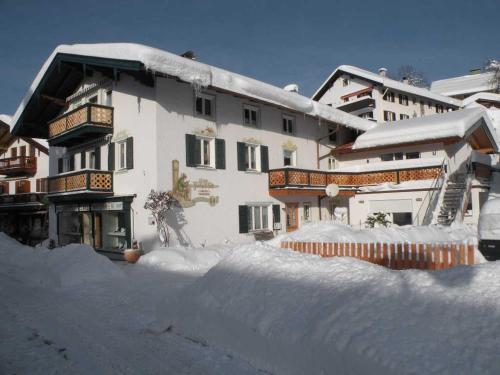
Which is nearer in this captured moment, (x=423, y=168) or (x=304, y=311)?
(x=304, y=311)

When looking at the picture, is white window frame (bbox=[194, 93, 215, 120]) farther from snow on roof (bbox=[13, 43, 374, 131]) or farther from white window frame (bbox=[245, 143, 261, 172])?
white window frame (bbox=[245, 143, 261, 172])

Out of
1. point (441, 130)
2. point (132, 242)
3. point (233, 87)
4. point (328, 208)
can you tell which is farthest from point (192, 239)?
point (441, 130)

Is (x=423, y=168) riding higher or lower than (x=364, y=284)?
higher

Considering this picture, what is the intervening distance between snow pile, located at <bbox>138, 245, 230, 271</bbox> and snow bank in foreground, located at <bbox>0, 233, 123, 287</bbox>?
1.22m

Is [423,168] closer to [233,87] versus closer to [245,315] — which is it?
[233,87]

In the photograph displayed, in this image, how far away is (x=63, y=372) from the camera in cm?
496

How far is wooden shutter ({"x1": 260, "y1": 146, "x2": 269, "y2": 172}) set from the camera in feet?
65.0

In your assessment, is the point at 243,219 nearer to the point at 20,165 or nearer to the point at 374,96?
the point at 20,165

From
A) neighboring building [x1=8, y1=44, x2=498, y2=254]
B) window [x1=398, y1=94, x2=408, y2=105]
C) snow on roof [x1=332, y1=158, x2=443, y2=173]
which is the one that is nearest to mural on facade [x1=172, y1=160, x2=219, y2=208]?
neighboring building [x1=8, y1=44, x2=498, y2=254]

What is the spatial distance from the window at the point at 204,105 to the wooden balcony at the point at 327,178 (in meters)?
4.56

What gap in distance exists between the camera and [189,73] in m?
15.2

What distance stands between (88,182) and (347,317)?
13919 mm

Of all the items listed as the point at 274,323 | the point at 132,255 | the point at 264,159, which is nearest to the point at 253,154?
the point at 264,159

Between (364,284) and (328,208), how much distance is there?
17.4 m
